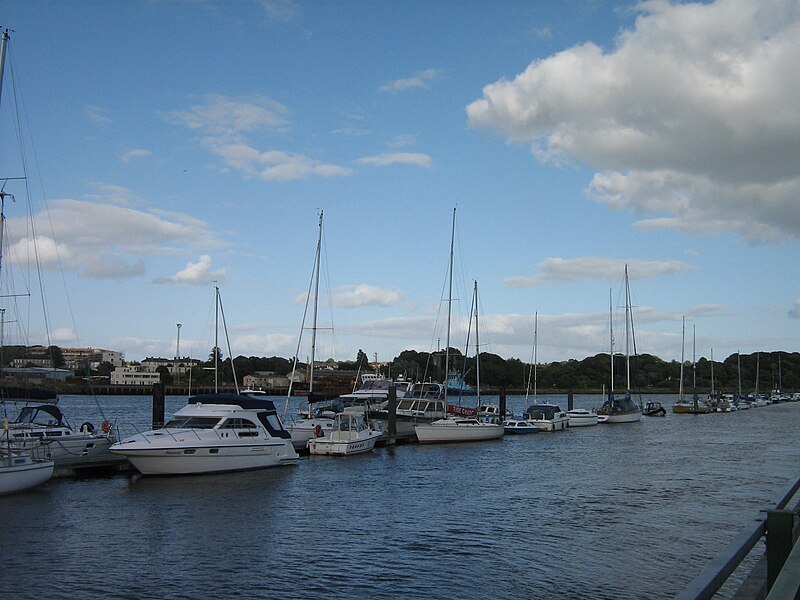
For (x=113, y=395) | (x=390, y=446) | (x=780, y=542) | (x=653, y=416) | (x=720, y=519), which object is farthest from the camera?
(x=113, y=395)

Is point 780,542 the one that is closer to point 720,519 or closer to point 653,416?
point 720,519

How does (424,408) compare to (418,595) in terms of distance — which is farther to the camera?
(424,408)

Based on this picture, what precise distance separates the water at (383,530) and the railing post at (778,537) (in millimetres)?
1241

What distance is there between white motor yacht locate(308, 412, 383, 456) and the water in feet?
2.69

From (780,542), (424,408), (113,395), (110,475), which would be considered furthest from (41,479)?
(113,395)

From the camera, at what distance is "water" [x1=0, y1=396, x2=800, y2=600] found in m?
17.8

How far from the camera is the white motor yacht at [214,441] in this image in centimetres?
→ 3362

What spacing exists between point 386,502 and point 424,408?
3323 cm

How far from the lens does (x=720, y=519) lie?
26.5 m

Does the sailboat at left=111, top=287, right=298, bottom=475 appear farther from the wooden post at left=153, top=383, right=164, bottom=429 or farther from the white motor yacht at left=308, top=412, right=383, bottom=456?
the wooden post at left=153, top=383, right=164, bottom=429

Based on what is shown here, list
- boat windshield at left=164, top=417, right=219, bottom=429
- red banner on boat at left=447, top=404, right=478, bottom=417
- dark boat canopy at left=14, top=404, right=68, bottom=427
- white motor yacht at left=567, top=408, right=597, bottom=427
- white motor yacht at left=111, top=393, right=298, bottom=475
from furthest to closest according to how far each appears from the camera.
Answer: white motor yacht at left=567, top=408, right=597, bottom=427
red banner on boat at left=447, top=404, right=478, bottom=417
dark boat canopy at left=14, top=404, right=68, bottom=427
boat windshield at left=164, top=417, right=219, bottom=429
white motor yacht at left=111, top=393, right=298, bottom=475

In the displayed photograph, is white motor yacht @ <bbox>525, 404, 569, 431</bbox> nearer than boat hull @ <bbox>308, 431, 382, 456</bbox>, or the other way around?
boat hull @ <bbox>308, 431, 382, 456</bbox>

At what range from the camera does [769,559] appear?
7.21m

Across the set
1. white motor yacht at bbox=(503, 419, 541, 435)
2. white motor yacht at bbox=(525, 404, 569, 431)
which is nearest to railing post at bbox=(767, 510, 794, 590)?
white motor yacht at bbox=(503, 419, 541, 435)
